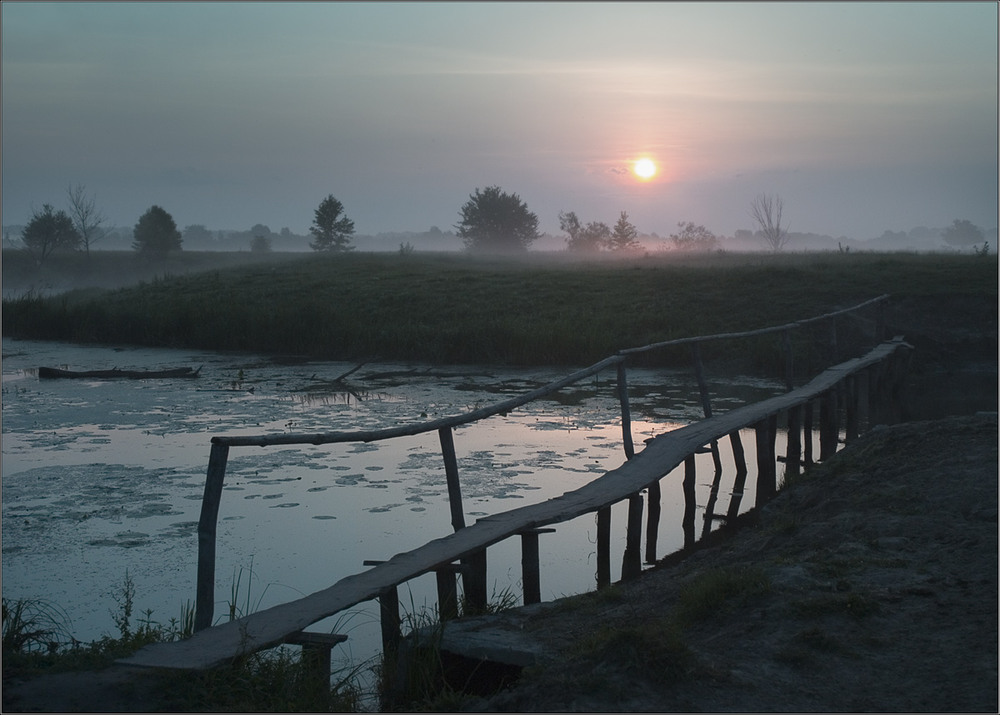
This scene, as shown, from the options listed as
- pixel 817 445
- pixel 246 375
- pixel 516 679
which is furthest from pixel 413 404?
pixel 516 679

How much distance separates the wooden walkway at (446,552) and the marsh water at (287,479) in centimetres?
37

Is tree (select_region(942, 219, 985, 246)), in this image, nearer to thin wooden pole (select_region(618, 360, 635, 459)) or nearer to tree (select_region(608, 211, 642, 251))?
tree (select_region(608, 211, 642, 251))

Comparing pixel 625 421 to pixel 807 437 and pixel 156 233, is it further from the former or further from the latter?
pixel 156 233

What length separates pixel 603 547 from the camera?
7.90m

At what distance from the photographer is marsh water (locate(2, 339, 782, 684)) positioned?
742 centimetres

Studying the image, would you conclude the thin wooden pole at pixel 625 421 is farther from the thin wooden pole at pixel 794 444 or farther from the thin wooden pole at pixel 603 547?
the thin wooden pole at pixel 794 444

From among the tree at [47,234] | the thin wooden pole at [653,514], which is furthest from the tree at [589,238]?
the thin wooden pole at [653,514]

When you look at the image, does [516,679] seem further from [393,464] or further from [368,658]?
[393,464]

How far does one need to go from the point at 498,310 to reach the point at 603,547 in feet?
52.0

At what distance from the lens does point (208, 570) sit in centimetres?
524

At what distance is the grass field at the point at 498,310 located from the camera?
20547 mm

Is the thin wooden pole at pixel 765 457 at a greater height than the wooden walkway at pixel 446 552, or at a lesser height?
lesser

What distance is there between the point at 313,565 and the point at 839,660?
177 inches

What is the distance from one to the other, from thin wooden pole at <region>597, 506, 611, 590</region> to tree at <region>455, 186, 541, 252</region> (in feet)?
227
